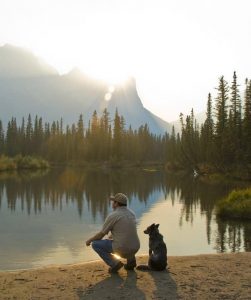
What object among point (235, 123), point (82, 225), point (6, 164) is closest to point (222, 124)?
point (235, 123)

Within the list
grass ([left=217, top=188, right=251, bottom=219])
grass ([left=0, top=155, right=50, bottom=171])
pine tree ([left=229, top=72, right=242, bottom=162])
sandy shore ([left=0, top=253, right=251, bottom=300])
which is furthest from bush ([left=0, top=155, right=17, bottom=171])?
sandy shore ([left=0, top=253, right=251, bottom=300])

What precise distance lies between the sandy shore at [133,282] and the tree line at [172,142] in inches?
1908

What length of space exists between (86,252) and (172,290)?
278 inches

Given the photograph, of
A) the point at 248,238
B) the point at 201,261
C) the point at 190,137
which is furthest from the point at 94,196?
the point at 190,137

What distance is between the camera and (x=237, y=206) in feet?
76.9

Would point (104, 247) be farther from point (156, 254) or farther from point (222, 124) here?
point (222, 124)

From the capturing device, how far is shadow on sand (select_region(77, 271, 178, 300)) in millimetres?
8336

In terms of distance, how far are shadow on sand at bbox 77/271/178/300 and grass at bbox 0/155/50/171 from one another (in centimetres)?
7203

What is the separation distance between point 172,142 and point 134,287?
361ft

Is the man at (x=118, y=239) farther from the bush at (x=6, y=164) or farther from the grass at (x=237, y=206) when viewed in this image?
the bush at (x=6, y=164)

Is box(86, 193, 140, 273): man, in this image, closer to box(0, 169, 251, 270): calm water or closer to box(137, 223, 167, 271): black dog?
box(137, 223, 167, 271): black dog

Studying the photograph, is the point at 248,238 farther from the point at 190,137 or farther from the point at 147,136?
the point at 147,136

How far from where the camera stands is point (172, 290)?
8703mm

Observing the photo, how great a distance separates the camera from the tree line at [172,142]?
62688 mm
